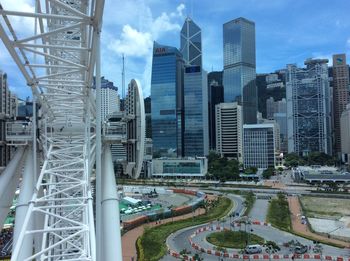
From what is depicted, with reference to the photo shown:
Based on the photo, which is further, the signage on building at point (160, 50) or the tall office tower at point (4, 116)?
the signage on building at point (160, 50)

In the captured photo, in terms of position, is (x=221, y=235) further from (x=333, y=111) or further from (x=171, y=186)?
(x=333, y=111)

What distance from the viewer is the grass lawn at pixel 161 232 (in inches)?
1063

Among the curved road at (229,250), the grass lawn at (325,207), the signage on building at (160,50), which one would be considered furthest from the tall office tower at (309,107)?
the curved road at (229,250)

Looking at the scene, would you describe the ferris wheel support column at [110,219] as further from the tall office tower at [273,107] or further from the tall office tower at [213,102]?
the tall office tower at [273,107]

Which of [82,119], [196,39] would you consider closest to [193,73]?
[196,39]

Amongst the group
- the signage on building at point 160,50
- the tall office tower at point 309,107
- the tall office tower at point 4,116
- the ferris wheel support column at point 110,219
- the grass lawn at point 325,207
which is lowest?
the grass lawn at point 325,207

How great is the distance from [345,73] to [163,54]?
266 feet

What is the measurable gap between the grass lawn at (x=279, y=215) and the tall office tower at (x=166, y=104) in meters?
61.8

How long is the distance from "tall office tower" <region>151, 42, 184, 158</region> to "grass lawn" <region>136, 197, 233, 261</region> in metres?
60.8

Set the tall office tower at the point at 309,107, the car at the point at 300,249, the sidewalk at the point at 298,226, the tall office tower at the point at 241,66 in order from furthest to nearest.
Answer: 1. the tall office tower at the point at 241,66
2. the tall office tower at the point at 309,107
3. the sidewalk at the point at 298,226
4. the car at the point at 300,249

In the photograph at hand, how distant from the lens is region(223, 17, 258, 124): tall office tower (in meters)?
138

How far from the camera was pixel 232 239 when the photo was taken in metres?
31.2

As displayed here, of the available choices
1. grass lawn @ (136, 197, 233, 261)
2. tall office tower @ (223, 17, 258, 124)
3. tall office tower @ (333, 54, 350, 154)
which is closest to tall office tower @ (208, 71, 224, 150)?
tall office tower @ (223, 17, 258, 124)

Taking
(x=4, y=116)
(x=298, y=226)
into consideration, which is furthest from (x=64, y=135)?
(x=298, y=226)
